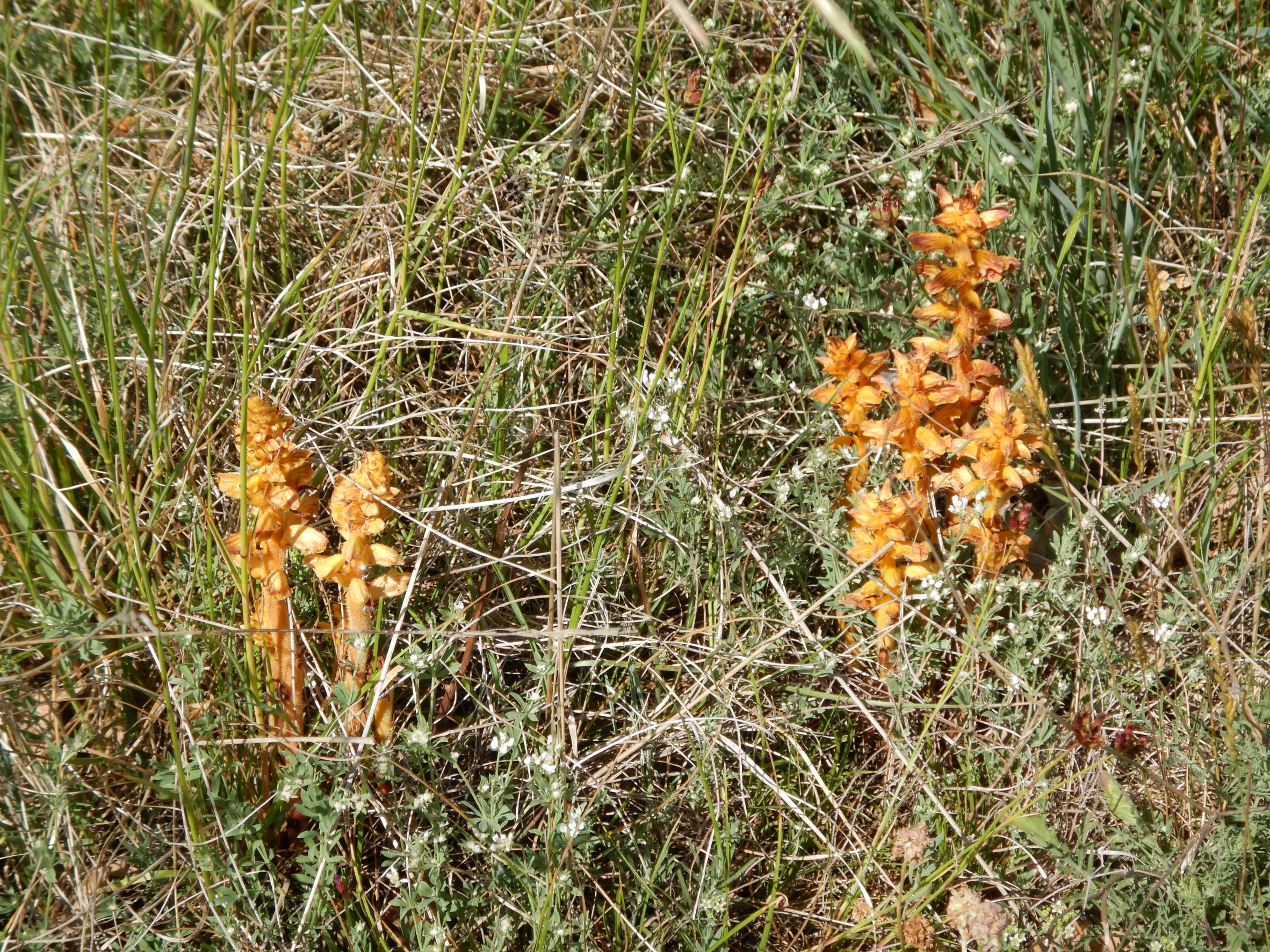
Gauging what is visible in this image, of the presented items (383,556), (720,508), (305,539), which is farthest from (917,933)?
(305,539)

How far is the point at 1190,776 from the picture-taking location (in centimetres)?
179

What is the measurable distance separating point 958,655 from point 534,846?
873 millimetres

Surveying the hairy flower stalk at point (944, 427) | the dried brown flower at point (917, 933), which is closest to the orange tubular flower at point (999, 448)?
the hairy flower stalk at point (944, 427)

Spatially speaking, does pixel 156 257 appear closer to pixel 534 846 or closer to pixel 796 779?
pixel 534 846

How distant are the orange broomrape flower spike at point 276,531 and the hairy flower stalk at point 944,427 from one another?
36.0 inches

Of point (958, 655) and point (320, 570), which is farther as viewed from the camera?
point (958, 655)

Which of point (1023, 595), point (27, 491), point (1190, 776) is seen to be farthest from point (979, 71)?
point (27, 491)

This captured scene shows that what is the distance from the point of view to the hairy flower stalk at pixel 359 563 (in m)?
1.65

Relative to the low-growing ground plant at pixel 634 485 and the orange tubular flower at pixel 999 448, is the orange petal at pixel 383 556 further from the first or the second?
the orange tubular flower at pixel 999 448

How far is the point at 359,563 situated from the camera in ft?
5.57

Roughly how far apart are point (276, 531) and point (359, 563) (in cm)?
14

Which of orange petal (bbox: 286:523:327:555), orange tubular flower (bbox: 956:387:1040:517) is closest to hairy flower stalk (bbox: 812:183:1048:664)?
orange tubular flower (bbox: 956:387:1040:517)

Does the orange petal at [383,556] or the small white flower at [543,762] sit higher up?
the orange petal at [383,556]

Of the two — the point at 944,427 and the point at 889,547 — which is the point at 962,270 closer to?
the point at 944,427
